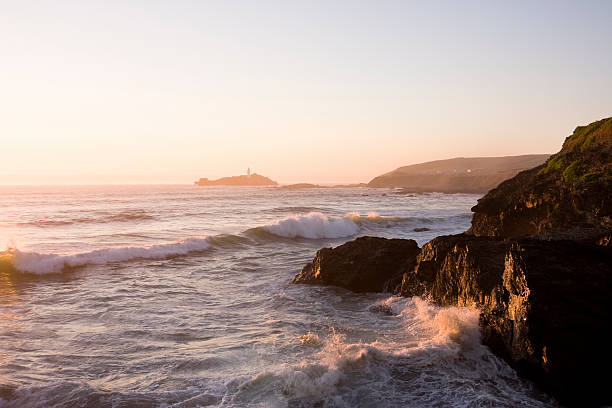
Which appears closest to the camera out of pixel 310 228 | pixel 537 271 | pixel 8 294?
pixel 537 271

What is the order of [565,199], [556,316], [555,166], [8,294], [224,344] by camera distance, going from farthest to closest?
[555,166] < [8,294] < [565,199] < [224,344] < [556,316]

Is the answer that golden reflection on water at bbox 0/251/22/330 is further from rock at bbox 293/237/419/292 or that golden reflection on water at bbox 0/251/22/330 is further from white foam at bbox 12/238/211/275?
rock at bbox 293/237/419/292

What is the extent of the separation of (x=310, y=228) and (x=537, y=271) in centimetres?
2045

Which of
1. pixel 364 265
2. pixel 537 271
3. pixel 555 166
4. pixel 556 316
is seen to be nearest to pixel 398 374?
pixel 556 316

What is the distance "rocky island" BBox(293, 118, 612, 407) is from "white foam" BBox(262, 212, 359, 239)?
1241cm

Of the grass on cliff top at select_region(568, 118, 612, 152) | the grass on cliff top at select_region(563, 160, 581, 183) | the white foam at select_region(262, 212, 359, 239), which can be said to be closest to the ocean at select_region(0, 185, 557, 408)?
the grass on cliff top at select_region(563, 160, 581, 183)

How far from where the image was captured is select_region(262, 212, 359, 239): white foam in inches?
1002

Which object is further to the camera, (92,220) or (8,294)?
(92,220)

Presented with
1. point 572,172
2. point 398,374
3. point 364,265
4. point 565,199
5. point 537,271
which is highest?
point 572,172

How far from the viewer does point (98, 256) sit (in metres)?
16.4

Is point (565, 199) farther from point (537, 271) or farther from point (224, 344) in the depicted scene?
point (224, 344)

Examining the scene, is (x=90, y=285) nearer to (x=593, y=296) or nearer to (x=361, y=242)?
(x=361, y=242)

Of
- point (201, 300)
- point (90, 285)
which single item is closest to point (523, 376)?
point (201, 300)

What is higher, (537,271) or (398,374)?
(537,271)
